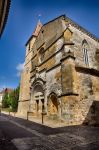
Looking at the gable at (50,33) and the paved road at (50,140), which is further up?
the gable at (50,33)

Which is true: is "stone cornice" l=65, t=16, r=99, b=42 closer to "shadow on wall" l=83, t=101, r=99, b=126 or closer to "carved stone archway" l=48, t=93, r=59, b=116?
"carved stone archway" l=48, t=93, r=59, b=116

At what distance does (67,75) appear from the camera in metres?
11.9

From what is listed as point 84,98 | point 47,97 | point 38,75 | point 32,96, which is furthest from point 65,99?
point 32,96

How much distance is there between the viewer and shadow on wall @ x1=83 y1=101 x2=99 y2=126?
1088 centimetres

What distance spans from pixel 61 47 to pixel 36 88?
6.83 m

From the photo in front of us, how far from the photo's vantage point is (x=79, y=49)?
14.6m

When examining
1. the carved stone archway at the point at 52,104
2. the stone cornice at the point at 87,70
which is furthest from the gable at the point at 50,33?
the carved stone archway at the point at 52,104

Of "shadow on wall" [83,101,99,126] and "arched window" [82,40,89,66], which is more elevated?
"arched window" [82,40,89,66]

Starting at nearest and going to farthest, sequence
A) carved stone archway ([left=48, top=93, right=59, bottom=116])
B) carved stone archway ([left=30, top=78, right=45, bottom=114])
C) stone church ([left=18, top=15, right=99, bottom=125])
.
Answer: stone church ([left=18, top=15, right=99, bottom=125]) → carved stone archway ([left=48, top=93, right=59, bottom=116]) → carved stone archway ([left=30, top=78, right=45, bottom=114])

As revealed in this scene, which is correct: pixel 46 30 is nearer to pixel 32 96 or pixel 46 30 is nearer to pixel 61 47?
pixel 61 47

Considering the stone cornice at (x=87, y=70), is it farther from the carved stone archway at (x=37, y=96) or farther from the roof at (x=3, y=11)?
the roof at (x=3, y=11)

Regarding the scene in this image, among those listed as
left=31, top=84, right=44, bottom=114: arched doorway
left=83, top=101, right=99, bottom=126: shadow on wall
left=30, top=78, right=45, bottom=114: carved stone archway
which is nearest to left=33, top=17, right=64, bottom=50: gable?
left=30, top=78, right=45, bottom=114: carved stone archway

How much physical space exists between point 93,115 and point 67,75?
12.7 ft

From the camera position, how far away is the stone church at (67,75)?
1112 cm
